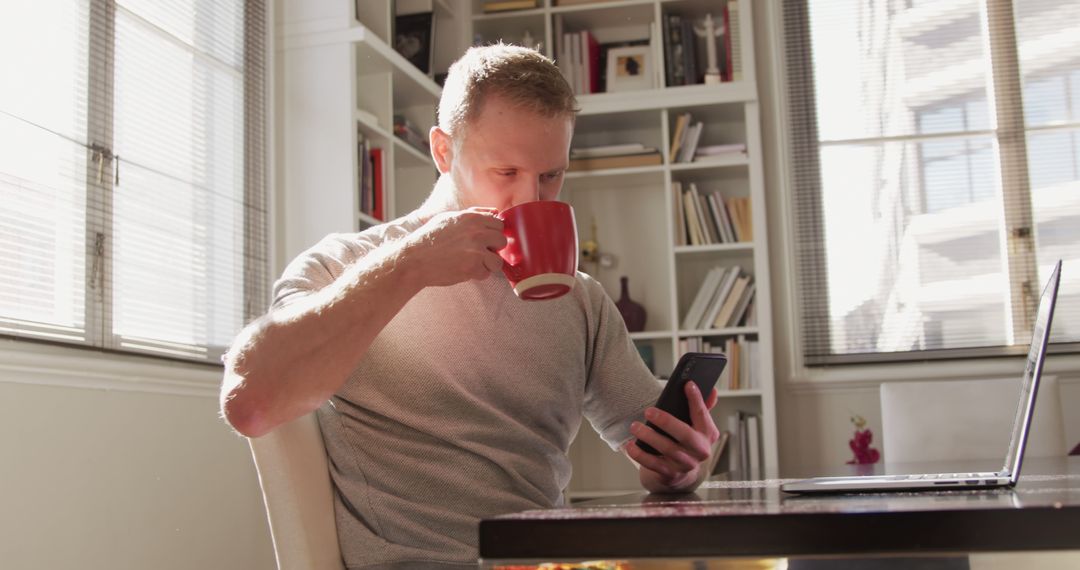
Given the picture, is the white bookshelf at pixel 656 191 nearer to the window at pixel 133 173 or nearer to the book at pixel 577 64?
the book at pixel 577 64

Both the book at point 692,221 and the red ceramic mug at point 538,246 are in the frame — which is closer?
the red ceramic mug at point 538,246

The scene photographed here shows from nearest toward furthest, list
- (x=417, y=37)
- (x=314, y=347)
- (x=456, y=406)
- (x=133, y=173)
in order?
(x=314, y=347)
(x=456, y=406)
(x=133, y=173)
(x=417, y=37)

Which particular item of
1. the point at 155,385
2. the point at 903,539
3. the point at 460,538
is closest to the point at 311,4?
the point at 155,385

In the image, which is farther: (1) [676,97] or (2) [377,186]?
(1) [676,97]

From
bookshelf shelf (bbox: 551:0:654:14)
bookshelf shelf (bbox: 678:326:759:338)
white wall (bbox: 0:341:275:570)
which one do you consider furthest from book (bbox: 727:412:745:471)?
white wall (bbox: 0:341:275:570)

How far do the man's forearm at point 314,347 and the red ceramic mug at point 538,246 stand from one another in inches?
4.1

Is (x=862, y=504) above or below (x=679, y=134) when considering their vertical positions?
below

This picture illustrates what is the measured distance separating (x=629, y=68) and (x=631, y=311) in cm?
111

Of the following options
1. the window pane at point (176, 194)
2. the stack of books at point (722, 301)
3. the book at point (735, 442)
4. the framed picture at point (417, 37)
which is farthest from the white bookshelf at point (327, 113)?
the book at point (735, 442)

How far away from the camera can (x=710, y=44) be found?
4781 millimetres

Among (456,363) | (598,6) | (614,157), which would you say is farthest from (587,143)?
(456,363)

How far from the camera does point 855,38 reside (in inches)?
191

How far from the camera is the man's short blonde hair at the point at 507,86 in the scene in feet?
4.84

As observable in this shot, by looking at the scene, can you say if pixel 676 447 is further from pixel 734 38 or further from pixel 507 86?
pixel 734 38
